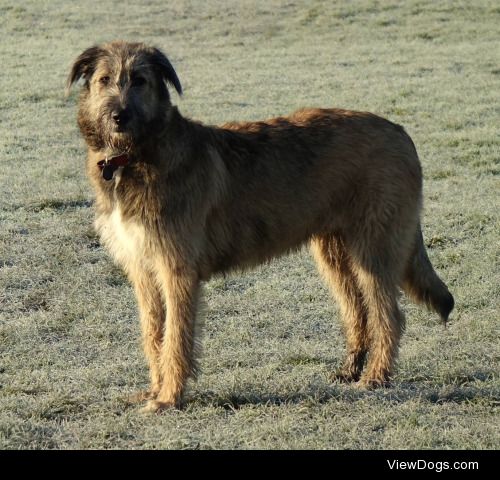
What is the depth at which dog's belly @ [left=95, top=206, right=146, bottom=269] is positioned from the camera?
5438 millimetres

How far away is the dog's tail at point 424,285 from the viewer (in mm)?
6082

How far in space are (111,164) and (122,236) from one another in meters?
0.45

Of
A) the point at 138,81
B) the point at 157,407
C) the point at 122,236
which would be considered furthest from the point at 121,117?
the point at 157,407

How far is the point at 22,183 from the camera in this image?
1077 cm

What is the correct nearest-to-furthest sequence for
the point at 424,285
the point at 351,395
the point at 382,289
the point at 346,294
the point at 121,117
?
the point at 121,117, the point at 351,395, the point at 382,289, the point at 424,285, the point at 346,294

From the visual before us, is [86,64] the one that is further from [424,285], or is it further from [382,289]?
[424,285]

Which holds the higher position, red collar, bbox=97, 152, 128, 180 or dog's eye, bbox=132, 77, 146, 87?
dog's eye, bbox=132, 77, 146, 87

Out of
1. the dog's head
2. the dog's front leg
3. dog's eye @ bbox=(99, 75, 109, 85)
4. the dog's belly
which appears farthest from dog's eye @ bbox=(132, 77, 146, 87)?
the dog's front leg

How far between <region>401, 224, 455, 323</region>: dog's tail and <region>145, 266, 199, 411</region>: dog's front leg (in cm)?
158

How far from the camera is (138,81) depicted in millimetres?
5293

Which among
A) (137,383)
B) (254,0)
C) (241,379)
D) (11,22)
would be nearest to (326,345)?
(241,379)

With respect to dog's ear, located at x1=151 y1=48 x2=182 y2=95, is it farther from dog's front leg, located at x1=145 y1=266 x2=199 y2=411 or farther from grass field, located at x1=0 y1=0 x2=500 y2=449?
grass field, located at x1=0 y1=0 x2=500 y2=449

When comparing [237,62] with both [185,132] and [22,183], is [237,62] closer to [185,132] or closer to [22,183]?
[22,183]

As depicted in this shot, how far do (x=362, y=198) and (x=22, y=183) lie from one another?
593cm
